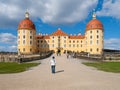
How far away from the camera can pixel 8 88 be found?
9.58 metres

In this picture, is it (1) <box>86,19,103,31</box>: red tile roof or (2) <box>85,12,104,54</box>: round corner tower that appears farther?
(1) <box>86,19,103,31</box>: red tile roof

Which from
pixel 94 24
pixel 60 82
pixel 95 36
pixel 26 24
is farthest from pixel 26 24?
pixel 60 82

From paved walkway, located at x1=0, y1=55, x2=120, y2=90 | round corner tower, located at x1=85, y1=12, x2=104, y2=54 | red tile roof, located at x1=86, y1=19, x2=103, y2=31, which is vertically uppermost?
red tile roof, located at x1=86, y1=19, x2=103, y2=31

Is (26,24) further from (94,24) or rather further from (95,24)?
(95,24)

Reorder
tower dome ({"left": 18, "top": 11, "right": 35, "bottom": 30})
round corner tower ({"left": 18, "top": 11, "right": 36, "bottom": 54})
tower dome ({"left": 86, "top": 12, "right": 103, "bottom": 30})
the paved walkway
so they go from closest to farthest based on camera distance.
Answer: the paved walkway, tower dome ({"left": 86, "top": 12, "right": 103, "bottom": 30}), round corner tower ({"left": 18, "top": 11, "right": 36, "bottom": 54}), tower dome ({"left": 18, "top": 11, "right": 35, "bottom": 30})

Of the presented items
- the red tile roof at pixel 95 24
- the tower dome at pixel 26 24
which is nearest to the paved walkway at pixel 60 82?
the red tile roof at pixel 95 24

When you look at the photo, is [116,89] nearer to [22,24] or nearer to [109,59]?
[109,59]

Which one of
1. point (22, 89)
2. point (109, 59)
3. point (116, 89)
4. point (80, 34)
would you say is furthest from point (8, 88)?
point (80, 34)

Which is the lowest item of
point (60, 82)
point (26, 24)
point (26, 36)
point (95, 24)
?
point (60, 82)

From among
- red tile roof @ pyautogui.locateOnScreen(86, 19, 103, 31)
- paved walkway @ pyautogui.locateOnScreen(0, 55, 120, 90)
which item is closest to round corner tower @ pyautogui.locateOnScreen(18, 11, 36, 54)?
red tile roof @ pyautogui.locateOnScreen(86, 19, 103, 31)

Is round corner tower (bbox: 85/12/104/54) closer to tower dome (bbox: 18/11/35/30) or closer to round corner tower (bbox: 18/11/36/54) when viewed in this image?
round corner tower (bbox: 18/11/36/54)

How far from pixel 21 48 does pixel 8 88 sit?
67705 mm

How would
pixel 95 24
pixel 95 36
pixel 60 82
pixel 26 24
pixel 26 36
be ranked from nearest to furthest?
pixel 60 82, pixel 95 24, pixel 95 36, pixel 26 24, pixel 26 36

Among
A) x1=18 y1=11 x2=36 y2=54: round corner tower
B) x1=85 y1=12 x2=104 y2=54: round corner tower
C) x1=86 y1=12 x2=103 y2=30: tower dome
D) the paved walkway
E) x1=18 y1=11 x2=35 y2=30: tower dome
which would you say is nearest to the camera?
the paved walkway
